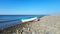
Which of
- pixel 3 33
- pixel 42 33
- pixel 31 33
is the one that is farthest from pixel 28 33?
pixel 3 33

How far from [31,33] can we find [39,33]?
0.67 metres

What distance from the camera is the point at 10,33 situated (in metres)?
11.6

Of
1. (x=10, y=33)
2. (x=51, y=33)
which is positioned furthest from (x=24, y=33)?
(x=51, y=33)

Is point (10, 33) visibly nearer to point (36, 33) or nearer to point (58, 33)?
point (36, 33)

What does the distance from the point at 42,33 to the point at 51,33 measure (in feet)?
2.18

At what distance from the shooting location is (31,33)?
1130 centimetres

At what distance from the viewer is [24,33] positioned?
11.3 m

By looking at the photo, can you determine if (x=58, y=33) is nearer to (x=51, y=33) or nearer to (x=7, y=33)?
(x=51, y=33)

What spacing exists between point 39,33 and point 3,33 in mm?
2673

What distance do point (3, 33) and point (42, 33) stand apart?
2890 mm

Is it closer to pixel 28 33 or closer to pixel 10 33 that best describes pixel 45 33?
pixel 28 33

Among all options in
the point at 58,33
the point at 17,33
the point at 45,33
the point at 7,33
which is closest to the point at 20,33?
the point at 17,33

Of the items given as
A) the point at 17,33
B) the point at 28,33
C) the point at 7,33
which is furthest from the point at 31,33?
the point at 7,33

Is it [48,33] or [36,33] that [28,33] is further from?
[48,33]
